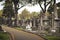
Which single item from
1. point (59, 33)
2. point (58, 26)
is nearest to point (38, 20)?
point (58, 26)

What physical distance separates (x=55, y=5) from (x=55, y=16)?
63 centimetres

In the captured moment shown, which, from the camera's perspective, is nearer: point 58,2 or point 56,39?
point 56,39

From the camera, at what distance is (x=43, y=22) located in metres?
14.6

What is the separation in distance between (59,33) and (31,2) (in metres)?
6.40

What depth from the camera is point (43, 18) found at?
14.1 metres

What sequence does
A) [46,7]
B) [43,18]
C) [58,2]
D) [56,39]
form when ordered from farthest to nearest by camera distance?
[46,7] < [43,18] < [58,2] < [56,39]

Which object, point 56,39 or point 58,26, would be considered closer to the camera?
point 56,39

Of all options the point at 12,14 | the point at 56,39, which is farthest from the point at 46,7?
the point at 56,39

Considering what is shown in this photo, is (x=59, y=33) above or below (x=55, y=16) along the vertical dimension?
below

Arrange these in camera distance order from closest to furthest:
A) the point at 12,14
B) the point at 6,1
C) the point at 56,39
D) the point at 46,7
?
the point at 56,39 < the point at 6,1 < the point at 46,7 < the point at 12,14

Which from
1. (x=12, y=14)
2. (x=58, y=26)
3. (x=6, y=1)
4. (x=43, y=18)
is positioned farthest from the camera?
(x=12, y=14)

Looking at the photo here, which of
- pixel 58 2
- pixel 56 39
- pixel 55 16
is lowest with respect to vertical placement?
pixel 56 39

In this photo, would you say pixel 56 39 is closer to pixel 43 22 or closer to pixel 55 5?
pixel 55 5

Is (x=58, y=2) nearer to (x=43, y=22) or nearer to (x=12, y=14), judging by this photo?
(x=43, y=22)
